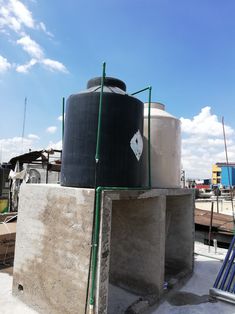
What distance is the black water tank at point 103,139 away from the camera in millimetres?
3520

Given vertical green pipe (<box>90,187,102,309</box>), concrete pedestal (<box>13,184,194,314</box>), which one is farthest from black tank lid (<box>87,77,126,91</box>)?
vertical green pipe (<box>90,187,102,309</box>)

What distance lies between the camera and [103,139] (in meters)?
3.51

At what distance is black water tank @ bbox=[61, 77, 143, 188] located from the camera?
3520mm

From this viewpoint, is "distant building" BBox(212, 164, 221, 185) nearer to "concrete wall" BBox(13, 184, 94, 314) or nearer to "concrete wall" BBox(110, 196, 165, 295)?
"concrete wall" BBox(110, 196, 165, 295)

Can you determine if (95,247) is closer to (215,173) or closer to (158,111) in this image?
(158,111)

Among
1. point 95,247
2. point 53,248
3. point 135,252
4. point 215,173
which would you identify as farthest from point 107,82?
point 215,173

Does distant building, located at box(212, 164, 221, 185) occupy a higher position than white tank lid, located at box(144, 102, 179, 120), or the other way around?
distant building, located at box(212, 164, 221, 185)

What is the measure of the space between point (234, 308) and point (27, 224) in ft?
11.5

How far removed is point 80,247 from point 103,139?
1.43 meters

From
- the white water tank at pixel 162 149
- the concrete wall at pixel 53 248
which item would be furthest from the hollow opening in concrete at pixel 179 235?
the concrete wall at pixel 53 248

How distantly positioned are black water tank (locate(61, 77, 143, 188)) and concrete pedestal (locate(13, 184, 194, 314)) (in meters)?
0.29

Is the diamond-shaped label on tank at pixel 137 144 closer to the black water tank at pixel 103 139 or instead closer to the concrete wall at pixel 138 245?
the black water tank at pixel 103 139

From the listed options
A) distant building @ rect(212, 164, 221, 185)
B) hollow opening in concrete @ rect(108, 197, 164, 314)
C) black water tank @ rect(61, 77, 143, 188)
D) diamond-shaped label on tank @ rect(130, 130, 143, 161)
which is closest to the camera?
black water tank @ rect(61, 77, 143, 188)

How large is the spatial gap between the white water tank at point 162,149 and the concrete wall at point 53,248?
178 centimetres
